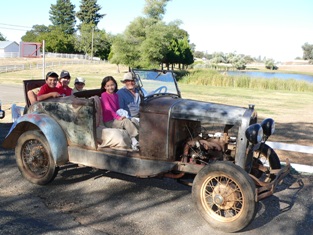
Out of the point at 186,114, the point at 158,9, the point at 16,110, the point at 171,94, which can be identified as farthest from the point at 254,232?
the point at 158,9

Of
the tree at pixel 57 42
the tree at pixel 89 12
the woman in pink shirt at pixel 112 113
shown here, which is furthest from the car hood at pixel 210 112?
the tree at pixel 89 12

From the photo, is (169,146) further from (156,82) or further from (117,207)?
(156,82)

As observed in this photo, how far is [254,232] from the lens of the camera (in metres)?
3.91

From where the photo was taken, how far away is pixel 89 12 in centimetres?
10350

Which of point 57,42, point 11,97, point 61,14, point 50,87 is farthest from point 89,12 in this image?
point 50,87

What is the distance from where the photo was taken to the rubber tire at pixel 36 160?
5.11 metres

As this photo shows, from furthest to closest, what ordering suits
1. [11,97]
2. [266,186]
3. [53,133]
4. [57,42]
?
[57,42], [11,97], [53,133], [266,186]

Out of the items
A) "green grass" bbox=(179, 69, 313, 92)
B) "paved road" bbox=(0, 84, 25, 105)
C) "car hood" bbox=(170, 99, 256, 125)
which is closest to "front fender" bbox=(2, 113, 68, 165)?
"car hood" bbox=(170, 99, 256, 125)

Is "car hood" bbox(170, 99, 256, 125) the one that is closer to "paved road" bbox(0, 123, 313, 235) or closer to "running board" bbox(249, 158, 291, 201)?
A: "running board" bbox(249, 158, 291, 201)

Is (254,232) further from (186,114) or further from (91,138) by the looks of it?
(91,138)

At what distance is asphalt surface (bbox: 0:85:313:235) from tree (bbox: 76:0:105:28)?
102475mm

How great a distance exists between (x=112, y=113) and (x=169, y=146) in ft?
3.96

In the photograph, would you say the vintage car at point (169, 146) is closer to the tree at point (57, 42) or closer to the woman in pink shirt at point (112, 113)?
the woman in pink shirt at point (112, 113)

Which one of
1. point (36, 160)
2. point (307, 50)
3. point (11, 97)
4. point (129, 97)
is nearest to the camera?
point (36, 160)
